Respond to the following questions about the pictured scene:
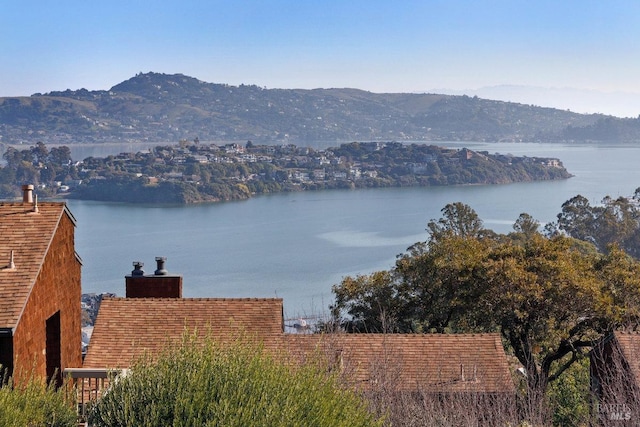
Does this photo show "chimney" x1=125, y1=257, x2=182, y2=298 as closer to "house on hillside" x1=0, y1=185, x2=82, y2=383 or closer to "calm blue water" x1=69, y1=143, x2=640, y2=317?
"house on hillside" x1=0, y1=185, x2=82, y2=383

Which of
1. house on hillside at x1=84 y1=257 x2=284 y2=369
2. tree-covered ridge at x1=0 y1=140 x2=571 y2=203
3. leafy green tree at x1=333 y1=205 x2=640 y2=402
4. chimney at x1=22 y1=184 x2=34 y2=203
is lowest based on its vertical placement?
tree-covered ridge at x1=0 y1=140 x2=571 y2=203

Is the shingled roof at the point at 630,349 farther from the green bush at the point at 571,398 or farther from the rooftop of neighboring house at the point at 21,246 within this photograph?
the rooftop of neighboring house at the point at 21,246

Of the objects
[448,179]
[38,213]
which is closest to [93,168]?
[448,179]

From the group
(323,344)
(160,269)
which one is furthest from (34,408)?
(160,269)

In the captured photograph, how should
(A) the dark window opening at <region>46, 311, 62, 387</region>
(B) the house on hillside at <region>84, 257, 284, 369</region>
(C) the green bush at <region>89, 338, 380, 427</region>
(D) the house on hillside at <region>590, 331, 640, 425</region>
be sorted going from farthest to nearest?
(B) the house on hillside at <region>84, 257, 284, 369</region> < (D) the house on hillside at <region>590, 331, 640, 425</region> < (A) the dark window opening at <region>46, 311, 62, 387</region> < (C) the green bush at <region>89, 338, 380, 427</region>

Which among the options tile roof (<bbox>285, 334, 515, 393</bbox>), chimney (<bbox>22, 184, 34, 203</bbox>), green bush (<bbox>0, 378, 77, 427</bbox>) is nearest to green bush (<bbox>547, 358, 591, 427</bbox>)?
tile roof (<bbox>285, 334, 515, 393</bbox>)

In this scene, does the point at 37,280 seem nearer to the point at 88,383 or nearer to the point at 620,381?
the point at 88,383
